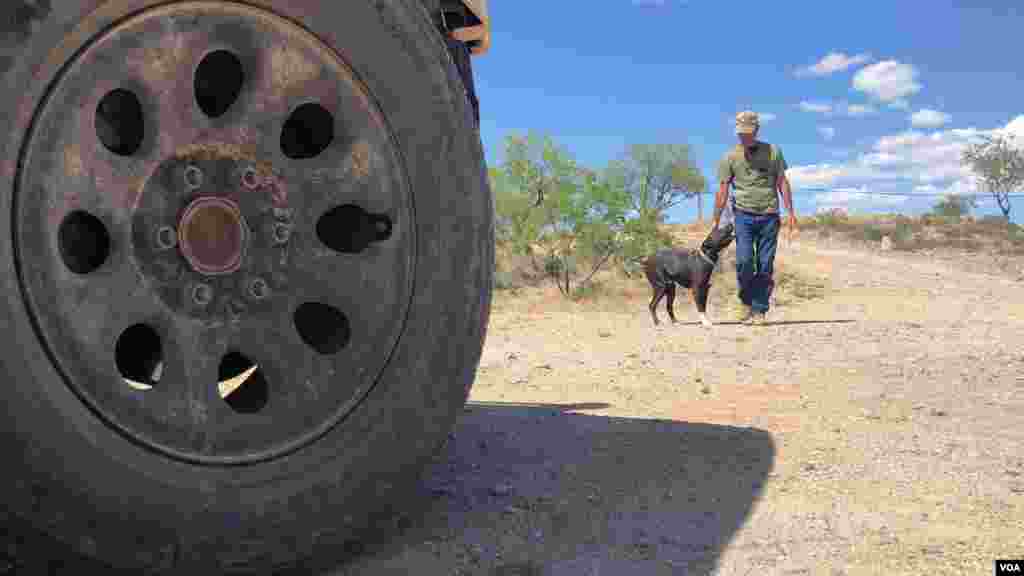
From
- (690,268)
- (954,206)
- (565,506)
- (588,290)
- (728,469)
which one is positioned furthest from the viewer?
(954,206)

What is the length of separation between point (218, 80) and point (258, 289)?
20.5 inches

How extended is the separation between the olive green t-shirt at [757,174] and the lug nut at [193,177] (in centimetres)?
730

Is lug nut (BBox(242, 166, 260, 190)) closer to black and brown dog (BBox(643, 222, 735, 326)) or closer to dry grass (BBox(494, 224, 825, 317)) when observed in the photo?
black and brown dog (BBox(643, 222, 735, 326))

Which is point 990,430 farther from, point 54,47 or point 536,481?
point 54,47

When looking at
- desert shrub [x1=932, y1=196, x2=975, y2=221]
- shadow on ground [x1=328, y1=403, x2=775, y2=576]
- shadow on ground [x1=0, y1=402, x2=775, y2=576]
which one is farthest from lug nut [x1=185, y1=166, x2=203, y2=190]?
desert shrub [x1=932, y1=196, x2=975, y2=221]

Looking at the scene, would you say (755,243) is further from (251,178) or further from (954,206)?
(954,206)

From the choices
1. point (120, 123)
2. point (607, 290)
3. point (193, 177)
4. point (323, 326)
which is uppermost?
point (120, 123)

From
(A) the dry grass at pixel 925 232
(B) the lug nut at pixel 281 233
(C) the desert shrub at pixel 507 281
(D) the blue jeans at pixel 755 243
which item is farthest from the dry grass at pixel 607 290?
(B) the lug nut at pixel 281 233

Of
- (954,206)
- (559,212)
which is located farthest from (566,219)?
(954,206)

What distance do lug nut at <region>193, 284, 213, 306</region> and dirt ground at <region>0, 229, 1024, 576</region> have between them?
2.07 feet

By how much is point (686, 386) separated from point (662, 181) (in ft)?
112

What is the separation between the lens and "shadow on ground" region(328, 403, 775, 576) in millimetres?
1805

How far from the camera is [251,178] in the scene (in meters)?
1.63

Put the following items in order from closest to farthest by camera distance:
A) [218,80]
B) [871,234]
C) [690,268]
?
Result: [218,80] → [690,268] → [871,234]
